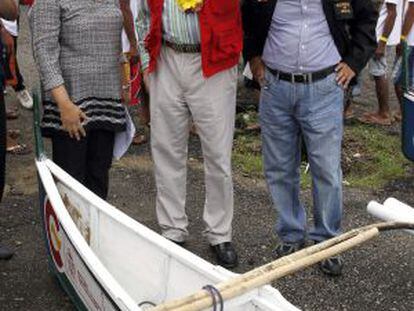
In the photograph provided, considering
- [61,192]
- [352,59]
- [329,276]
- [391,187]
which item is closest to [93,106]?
[61,192]

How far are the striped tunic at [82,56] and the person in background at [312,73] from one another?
2.60ft

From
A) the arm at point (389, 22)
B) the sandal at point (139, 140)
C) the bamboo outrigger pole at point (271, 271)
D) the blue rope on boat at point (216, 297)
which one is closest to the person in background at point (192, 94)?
the bamboo outrigger pole at point (271, 271)

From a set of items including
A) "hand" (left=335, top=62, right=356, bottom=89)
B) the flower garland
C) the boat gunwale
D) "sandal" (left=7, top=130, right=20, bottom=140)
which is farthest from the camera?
"sandal" (left=7, top=130, right=20, bottom=140)

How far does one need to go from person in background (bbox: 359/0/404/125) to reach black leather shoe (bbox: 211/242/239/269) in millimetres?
3141

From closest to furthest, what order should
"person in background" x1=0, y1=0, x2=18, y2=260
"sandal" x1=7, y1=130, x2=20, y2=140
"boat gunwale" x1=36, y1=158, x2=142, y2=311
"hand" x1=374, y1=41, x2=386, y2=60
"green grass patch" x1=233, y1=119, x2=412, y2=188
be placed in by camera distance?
"boat gunwale" x1=36, y1=158, x2=142, y2=311 → "person in background" x1=0, y1=0, x2=18, y2=260 → "green grass patch" x1=233, y1=119, x2=412, y2=188 → "sandal" x1=7, y1=130, x2=20, y2=140 → "hand" x1=374, y1=41, x2=386, y2=60

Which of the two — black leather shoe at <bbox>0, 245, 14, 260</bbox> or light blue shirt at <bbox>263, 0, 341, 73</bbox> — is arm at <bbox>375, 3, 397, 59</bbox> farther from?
black leather shoe at <bbox>0, 245, 14, 260</bbox>

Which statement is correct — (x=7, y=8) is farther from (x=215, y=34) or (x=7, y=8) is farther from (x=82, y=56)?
(x=215, y=34)

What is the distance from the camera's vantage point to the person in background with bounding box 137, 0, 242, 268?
11.9 feet

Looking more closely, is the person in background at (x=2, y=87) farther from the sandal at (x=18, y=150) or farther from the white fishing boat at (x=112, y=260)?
the sandal at (x=18, y=150)

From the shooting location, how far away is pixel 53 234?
3.46m

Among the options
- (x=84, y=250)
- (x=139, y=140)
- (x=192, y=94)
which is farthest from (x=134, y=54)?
(x=84, y=250)

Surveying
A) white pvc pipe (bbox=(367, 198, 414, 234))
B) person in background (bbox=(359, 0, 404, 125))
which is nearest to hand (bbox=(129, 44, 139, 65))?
person in background (bbox=(359, 0, 404, 125))

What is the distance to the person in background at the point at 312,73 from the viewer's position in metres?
3.59

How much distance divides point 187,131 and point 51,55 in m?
0.95
